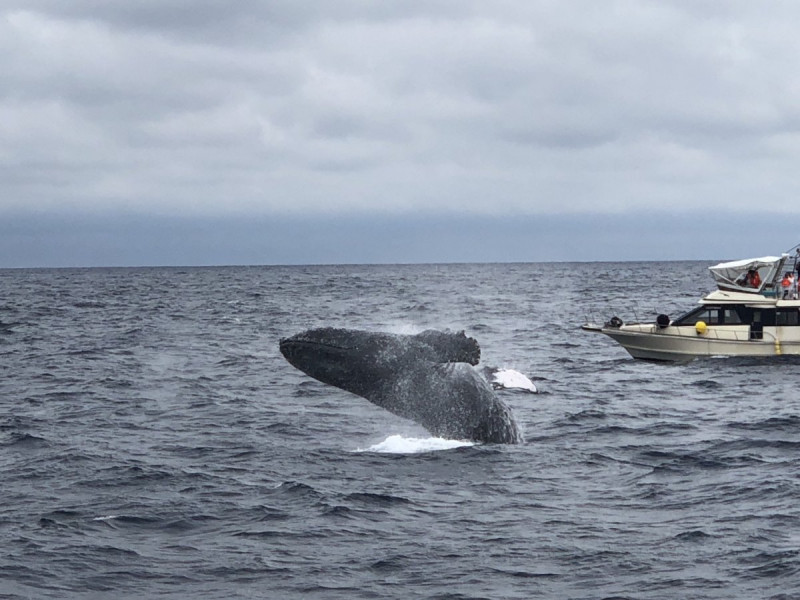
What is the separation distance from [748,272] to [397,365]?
2757 cm

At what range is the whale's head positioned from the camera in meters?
17.0

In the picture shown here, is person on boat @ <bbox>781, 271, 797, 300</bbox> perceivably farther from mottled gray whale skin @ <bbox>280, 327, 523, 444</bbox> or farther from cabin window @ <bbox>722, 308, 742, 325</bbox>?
mottled gray whale skin @ <bbox>280, 327, 523, 444</bbox>

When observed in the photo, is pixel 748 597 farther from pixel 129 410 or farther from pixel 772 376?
pixel 772 376

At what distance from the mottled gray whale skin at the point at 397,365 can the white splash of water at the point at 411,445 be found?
110 cm

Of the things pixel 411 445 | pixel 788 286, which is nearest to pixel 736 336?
pixel 788 286

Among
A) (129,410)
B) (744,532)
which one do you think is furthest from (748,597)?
(129,410)

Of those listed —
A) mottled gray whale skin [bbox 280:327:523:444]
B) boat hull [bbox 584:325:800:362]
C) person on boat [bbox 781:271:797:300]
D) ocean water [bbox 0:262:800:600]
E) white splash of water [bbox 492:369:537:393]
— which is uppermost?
person on boat [bbox 781:271:797:300]

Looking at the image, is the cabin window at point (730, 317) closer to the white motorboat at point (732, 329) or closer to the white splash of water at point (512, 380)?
the white motorboat at point (732, 329)

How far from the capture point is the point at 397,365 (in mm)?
17125

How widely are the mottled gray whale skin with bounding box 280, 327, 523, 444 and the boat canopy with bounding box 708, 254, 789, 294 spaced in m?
25.7

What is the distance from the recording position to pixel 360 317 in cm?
7194

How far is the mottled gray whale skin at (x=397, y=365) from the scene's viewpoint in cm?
1705

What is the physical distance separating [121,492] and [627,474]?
8.80 meters

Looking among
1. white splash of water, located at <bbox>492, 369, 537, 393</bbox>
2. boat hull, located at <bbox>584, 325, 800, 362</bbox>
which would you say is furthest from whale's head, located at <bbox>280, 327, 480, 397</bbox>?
boat hull, located at <bbox>584, 325, 800, 362</bbox>
